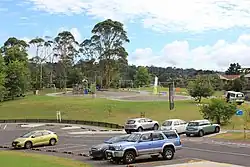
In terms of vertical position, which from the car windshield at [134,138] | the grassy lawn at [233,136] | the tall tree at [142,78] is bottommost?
the grassy lawn at [233,136]

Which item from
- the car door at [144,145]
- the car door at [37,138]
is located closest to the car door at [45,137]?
the car door at [37,138]

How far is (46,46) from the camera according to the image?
464ft

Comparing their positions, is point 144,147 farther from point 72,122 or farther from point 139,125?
point 72,122

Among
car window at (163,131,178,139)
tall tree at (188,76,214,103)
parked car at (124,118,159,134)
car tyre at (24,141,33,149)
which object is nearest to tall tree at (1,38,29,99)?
tall tree at (188,76,214,103)

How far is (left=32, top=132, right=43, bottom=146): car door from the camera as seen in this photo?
112 feet

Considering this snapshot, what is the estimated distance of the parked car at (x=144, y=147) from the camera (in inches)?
901

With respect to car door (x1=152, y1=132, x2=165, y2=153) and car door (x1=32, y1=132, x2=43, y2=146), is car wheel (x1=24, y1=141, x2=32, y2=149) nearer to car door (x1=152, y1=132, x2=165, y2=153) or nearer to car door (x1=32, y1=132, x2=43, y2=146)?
car door (x1=32, y1=132, x2=43, y2=146)

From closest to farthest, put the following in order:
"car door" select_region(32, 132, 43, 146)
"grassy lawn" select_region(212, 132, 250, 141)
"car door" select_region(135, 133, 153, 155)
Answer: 1. "car door" select_region(135, 133, 153, 155)
2. "car door" select_region(32, 132, 43, 146)
3. "grassy lawn" select_region(212, 132, 250, 141)

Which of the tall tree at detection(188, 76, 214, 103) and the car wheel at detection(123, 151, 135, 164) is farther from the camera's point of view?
the tall tree at detection(188, 76, 214, 103)

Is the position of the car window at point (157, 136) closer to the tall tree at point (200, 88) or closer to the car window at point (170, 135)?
the car window at point (170, 135)

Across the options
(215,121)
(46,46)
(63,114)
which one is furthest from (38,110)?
(46,46)

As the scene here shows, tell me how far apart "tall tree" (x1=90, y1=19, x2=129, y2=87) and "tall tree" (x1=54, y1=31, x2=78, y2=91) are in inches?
692

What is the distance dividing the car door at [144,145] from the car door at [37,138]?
13551 millimetres

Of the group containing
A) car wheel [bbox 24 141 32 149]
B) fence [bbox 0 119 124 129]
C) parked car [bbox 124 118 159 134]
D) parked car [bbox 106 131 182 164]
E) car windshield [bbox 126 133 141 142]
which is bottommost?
fence [bbox 0 119 124 129]
